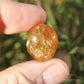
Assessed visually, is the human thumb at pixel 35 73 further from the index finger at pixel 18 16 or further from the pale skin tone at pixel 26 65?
the index finger at pixel 18 16

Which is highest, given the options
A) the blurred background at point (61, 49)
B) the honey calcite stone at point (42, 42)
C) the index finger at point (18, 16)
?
the index finger at point (18, 16)

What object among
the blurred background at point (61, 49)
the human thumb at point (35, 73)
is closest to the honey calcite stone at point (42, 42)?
the human thumb at point (35, 73)

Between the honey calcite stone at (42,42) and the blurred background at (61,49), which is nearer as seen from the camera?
the honey calcite stone at (42,42)

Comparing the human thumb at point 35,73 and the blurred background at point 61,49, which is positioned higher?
the human thumb at point 35,73

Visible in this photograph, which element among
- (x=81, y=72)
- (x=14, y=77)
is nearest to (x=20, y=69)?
(x=14, y=77)

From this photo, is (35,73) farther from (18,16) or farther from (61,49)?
(61,49)

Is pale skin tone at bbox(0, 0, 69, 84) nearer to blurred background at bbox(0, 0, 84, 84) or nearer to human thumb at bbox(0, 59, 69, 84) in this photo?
human thumb at bbox(0, 59, 69, 84)

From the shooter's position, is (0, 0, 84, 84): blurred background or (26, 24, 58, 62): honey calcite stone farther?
(0, 0, 84, 84): blurred background

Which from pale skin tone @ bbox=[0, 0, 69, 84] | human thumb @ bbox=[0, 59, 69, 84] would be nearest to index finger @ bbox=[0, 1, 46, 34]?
pale skin tone @ bbox=[0, 0, 69, 84]

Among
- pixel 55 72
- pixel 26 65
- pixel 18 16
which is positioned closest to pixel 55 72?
pixel 55 72
